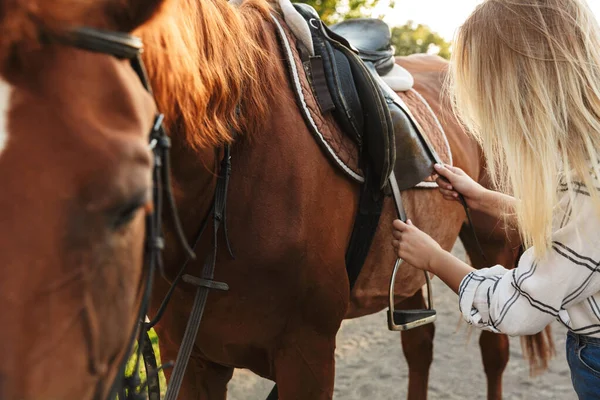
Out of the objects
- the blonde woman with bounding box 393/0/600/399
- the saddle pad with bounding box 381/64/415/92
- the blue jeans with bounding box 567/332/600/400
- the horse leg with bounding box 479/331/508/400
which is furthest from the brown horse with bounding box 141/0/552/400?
the horse leg with bounding box 479/331/508/400

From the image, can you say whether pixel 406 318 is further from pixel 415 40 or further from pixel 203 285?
pixel 415 40

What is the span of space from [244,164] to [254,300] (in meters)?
0.37

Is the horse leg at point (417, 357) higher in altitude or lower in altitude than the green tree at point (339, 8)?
lower

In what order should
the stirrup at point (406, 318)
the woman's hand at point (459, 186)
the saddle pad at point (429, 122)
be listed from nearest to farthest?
the woman's hand at point (459, 186) < the stirrup at point (406, 318) < the saddle pad at point (429, 122)

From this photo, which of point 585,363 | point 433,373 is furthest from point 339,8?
point 585,363

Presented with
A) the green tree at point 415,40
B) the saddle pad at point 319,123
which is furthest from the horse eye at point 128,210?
the green tree at point 415,40

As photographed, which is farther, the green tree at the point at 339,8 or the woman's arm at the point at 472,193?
the green tree at the point at 339,8

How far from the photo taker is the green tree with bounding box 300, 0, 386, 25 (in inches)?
245

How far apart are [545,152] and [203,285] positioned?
881 millimetres

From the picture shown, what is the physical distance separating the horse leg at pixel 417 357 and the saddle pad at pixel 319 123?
1.70 metres

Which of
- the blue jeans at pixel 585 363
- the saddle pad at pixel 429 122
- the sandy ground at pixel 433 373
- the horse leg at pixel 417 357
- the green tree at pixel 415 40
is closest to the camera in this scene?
the blue jeans at pixel 585 363

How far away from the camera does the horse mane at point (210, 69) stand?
1300 mm

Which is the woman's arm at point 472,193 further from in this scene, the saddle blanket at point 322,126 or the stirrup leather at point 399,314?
the saddle blanket at point 322,126

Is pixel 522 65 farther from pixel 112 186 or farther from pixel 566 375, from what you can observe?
pixel 566 375
